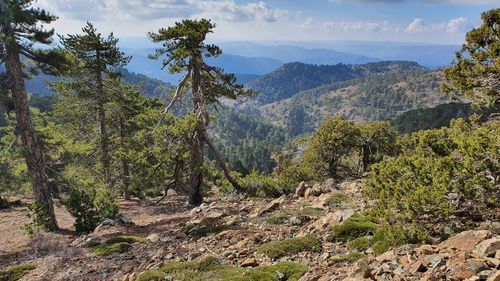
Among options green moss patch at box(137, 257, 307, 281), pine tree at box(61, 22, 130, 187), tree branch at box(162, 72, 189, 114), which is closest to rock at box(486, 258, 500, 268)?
green moss patch at box(137, 257, 307, 281)

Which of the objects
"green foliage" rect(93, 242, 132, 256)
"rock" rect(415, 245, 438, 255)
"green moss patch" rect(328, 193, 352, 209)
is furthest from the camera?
→ "green moss patch" rect(328, 193, 352, 209)

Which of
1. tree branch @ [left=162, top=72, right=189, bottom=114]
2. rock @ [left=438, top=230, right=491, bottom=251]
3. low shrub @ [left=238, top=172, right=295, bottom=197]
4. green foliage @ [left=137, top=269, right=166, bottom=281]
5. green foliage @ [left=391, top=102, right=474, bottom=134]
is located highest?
tree branch @ [left=162, top=72, right=189, bottom=114]

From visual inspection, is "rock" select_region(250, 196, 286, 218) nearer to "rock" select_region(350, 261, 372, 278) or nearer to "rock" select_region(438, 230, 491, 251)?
"rock" select_region(350, 261, 372, 278)

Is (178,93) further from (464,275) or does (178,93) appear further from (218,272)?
(464,275)

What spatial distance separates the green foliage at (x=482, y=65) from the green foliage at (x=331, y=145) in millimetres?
13391

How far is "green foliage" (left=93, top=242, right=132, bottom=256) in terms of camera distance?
13415 mm

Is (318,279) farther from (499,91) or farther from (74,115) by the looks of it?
(74,115)

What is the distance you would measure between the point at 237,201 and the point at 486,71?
565 inches

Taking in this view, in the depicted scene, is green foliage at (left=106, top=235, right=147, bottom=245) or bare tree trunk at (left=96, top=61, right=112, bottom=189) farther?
bare tree trunk at (left=96, top=61, right=112, bottom=189)

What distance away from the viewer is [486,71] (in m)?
11.3

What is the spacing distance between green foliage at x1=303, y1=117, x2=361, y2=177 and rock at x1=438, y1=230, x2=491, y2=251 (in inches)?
713

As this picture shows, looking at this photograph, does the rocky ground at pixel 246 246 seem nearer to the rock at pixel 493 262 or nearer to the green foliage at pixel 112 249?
the rock at pixel 493 262

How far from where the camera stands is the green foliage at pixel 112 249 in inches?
528

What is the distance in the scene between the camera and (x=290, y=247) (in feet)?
33.8
